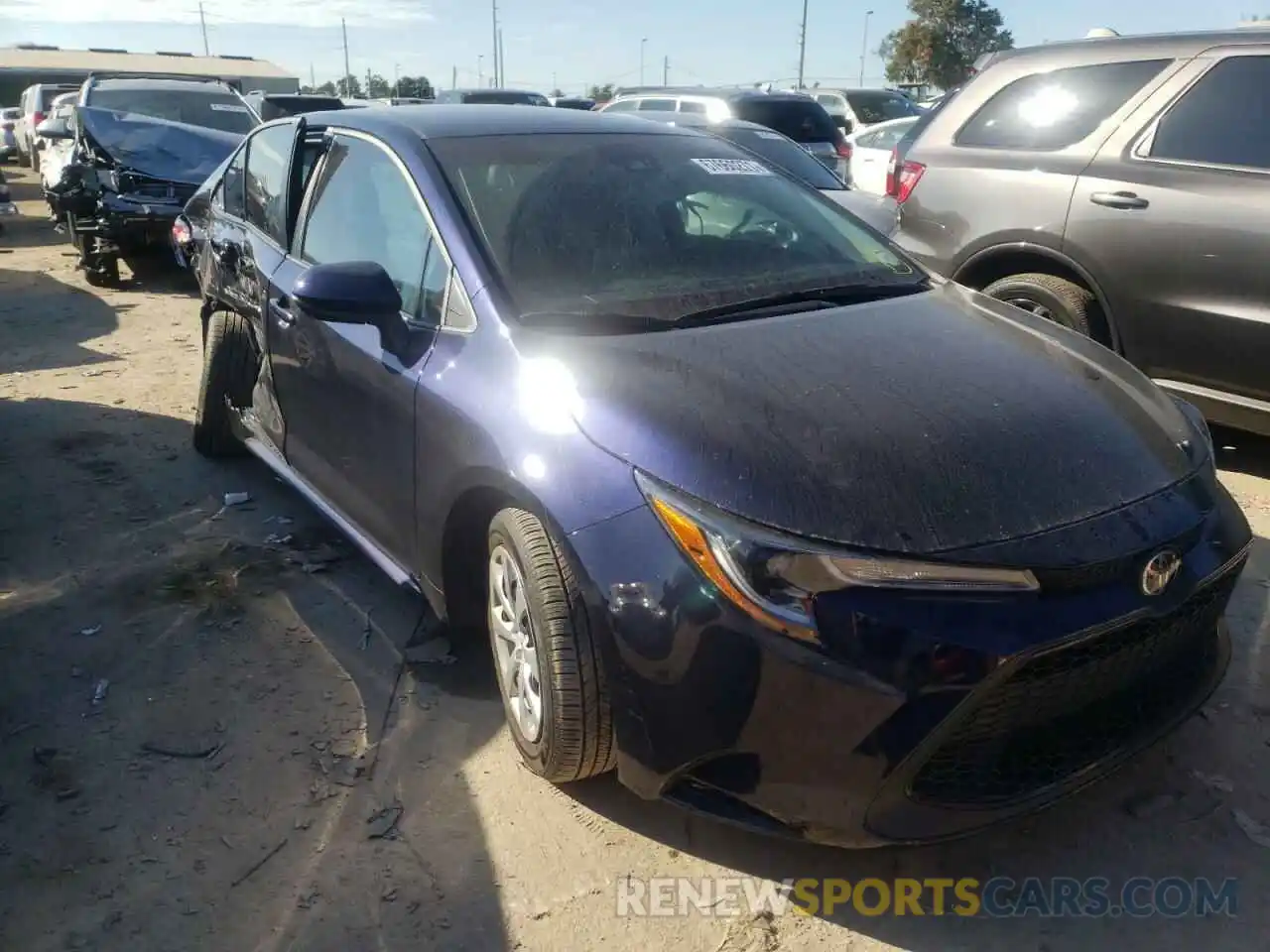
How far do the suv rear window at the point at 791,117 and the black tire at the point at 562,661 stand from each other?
10.6 metres

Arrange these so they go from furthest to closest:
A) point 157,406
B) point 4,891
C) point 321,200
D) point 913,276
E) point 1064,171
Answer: point 157,406 < point 1064,171 < point 321,200 < point 913,276 < point 4,891

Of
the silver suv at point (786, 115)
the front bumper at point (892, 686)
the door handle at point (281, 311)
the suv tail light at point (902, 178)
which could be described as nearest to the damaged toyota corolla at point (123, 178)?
the silver suv at point (786, 115)

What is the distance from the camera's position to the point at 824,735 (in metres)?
2.03

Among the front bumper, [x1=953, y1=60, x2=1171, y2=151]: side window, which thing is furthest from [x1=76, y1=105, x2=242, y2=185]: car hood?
the front bumper

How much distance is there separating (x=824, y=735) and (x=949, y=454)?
0.66 m

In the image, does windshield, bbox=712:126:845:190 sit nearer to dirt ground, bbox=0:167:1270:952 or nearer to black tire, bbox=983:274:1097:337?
black tire, bbox=983:274:1097:337

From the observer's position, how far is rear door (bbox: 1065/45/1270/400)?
169 inches

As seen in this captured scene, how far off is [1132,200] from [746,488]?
3322 mm

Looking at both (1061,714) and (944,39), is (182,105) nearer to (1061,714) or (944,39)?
(1061,714)

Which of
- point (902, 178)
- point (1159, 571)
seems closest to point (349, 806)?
point (1159, 571)

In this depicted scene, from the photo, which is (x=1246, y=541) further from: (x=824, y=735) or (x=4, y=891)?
(x=4, y=891)

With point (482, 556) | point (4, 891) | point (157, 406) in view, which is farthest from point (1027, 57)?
point (4, 891)

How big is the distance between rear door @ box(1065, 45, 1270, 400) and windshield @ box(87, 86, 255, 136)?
8.63m

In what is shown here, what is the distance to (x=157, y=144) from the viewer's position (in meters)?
9.76
